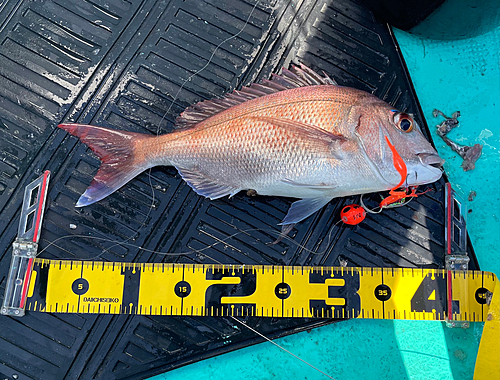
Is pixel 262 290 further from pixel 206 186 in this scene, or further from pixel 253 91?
pixel 253 91

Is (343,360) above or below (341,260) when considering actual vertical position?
below

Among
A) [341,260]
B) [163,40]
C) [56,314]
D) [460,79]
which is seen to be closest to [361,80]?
[460,79]

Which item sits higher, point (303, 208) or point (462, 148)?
point (462, 148)

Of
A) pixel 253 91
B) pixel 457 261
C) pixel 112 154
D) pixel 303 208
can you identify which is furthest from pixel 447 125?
pixel 112 154

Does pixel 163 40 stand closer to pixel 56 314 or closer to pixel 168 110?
pixel 168 110

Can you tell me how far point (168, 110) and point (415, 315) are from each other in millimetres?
1982

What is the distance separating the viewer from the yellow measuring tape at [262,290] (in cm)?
209

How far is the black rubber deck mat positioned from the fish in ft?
0.61

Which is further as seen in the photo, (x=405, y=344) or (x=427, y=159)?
(x=405, y=344)

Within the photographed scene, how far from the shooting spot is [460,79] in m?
2.30

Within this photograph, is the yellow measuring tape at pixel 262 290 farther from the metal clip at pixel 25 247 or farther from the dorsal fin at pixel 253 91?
the dorsal fin at pixel 253 91

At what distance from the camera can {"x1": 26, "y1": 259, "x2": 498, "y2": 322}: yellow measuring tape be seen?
2088 mm

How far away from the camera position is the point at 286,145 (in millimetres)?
1818

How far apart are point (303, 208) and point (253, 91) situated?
737 mm
